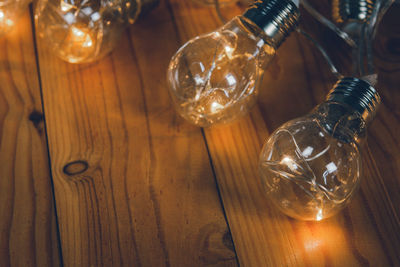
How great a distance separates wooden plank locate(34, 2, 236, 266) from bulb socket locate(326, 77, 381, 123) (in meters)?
0.20

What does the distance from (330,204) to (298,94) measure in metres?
0.21

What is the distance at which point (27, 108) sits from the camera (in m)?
0.66

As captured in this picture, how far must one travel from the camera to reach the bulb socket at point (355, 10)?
0.69 metres

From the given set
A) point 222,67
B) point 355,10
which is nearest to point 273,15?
point 222,67

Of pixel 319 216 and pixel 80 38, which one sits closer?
pixel 319 216

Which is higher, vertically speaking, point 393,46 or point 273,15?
point 273,15

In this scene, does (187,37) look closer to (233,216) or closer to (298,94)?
(298,94)

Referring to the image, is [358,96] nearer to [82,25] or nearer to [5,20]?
[82,25]

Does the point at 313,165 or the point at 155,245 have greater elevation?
the point at 313,165

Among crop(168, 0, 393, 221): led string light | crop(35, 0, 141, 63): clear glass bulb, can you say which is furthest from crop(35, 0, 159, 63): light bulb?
crop(168, 0, 393, 221): led string light

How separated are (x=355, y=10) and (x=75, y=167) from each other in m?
0.47

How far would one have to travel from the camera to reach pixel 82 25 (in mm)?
638

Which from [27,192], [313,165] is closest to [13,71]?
[27,192]

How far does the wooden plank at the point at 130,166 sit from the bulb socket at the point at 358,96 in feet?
0.65
